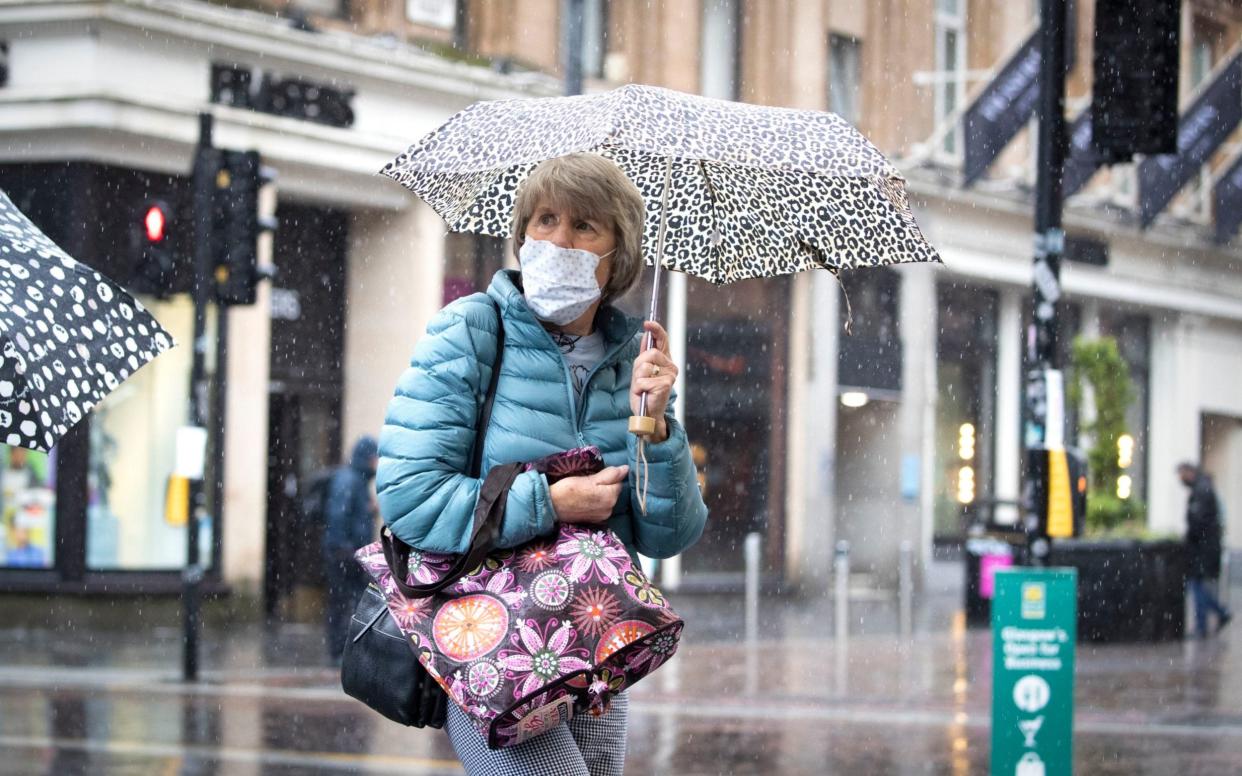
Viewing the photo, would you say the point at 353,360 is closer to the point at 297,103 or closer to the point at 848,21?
the point at 297,103

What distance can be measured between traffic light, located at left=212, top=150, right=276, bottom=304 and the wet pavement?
113 inches

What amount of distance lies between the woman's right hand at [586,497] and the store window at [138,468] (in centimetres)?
1435

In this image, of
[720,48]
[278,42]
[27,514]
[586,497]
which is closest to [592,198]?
[586,497]

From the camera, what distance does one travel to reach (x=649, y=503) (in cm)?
376

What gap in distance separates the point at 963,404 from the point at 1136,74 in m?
20.6

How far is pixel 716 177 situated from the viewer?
470 centimetres

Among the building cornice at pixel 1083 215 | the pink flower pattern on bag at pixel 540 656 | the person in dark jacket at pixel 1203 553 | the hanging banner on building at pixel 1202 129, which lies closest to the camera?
the pink flower pattern on bag at pixel 540 656

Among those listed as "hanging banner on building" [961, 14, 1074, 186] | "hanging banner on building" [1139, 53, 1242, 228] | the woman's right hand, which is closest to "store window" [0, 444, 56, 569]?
"hanging banner on building" [961, 14, 1074, 186]

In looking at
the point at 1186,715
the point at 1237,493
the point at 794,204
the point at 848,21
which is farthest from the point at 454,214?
the point at 1237,493

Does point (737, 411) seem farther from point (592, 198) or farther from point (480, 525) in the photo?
point (480, 525)

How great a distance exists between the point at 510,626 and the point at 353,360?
16763 mm

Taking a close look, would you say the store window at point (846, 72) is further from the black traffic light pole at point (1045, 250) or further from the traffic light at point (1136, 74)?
the black traffic light pole at point (1045, 250)

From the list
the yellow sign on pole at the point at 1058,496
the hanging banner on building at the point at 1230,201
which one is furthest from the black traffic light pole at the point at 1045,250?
the hanging banner on building at the point at 1230,201

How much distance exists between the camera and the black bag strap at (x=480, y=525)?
353cm
